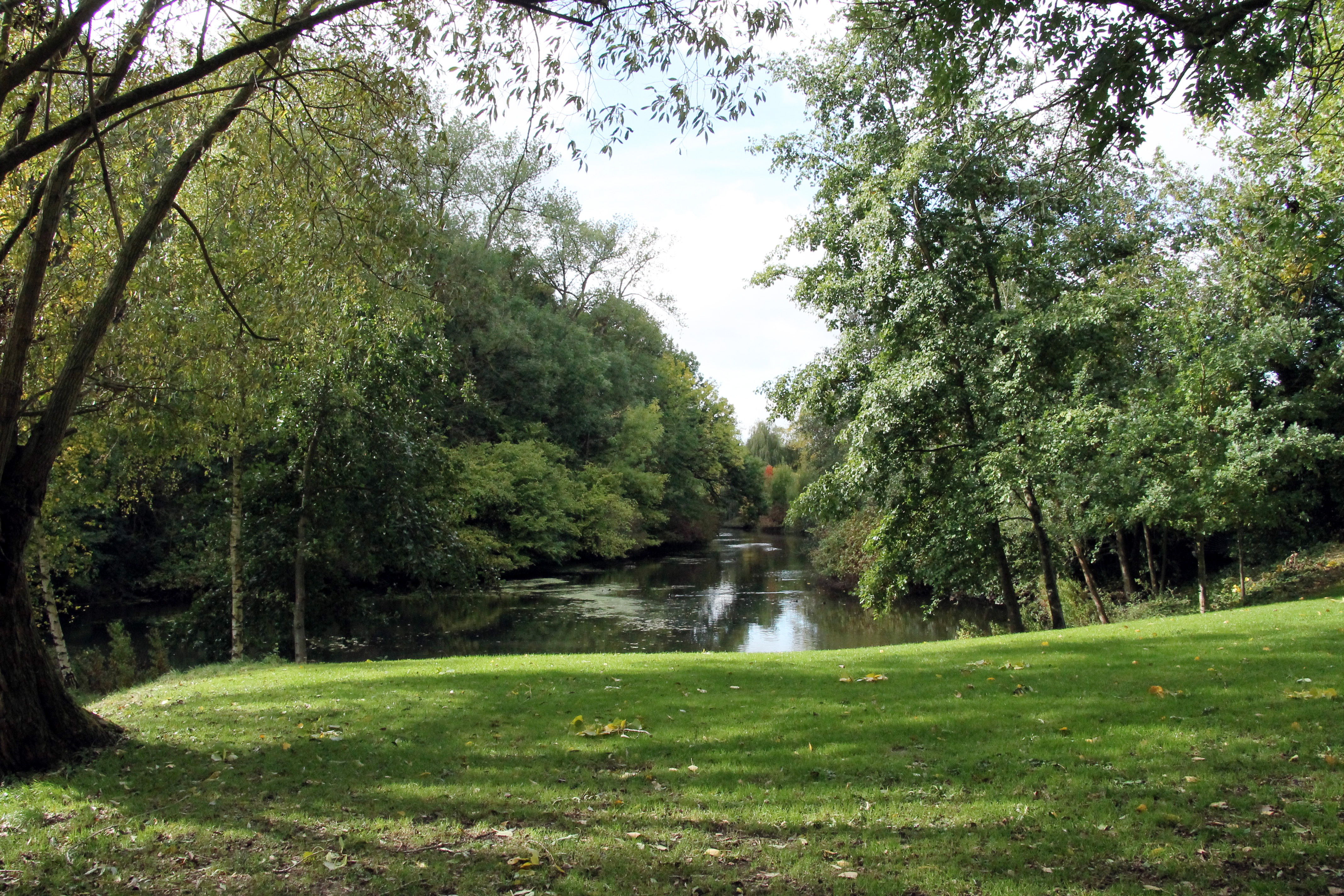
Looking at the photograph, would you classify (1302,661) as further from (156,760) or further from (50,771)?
(50,771)

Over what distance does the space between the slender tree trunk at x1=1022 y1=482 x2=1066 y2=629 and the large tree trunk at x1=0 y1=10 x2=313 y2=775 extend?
15250 mm

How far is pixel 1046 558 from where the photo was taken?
17.3 metres

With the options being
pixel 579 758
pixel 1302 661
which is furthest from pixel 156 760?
pixel 1302 661

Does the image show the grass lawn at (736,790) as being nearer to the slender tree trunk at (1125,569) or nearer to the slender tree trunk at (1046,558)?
the slender tree trunk at (1046,558)

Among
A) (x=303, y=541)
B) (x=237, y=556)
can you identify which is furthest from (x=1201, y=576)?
(x=237, y=556)

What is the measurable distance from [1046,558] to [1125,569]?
810 cm

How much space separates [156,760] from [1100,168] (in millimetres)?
8753

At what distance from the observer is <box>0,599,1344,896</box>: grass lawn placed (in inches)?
159

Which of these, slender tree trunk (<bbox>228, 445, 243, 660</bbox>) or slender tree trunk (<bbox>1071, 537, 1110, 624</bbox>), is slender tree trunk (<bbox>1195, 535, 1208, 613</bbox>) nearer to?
slender tree trunk (<bbox>1071, 537, 1110, 624</bbox>)

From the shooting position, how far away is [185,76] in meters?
6.05

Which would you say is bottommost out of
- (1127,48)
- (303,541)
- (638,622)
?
(638,622)

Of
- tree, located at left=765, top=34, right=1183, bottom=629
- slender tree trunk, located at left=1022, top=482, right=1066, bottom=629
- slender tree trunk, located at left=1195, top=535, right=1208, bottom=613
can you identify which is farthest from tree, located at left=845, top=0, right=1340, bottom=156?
slender tree trunk, located at left=1195, top=535, right=1208, bottom=613

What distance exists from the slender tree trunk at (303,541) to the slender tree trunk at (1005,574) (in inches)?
542

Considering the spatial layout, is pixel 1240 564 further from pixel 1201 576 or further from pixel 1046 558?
pixel 1046 558
